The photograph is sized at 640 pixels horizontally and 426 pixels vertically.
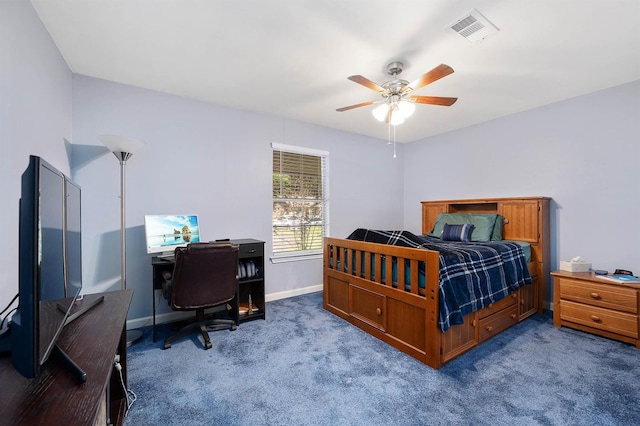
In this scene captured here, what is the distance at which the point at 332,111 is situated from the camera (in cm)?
351

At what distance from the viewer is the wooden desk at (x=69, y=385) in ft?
2.17

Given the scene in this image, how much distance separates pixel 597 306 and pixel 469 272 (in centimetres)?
146

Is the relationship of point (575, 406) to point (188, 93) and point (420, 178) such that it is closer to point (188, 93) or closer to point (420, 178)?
point (420, 178)

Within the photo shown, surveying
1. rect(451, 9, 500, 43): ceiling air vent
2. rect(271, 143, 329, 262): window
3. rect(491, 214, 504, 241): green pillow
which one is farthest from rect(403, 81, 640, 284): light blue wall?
rect(271, 143, 329, 262): window

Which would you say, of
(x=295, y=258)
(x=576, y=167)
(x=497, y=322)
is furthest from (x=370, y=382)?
(x=576, y=167)

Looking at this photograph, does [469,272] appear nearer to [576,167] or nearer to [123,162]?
[576,167]

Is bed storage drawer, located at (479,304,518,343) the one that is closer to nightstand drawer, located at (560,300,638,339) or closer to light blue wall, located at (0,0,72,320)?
nightstand drawer, located at (560,300,638,339)

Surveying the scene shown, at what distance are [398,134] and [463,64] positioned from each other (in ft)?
7.21

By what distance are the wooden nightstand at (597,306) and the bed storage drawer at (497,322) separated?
466 millimetres

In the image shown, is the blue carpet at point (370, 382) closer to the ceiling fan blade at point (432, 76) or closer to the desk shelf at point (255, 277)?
the desk shelf at point (255, 277)

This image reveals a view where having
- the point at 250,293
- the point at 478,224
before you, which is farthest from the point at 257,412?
the point at 478,224

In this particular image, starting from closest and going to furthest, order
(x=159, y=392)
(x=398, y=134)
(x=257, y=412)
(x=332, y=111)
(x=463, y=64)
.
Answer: (x=257, y=412), (x=159, y=392), (x=463, y=64), (x=332, y=111), (x=398, y=134)

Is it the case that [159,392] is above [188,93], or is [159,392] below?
below

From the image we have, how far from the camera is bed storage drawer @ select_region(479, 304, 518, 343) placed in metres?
2.47
